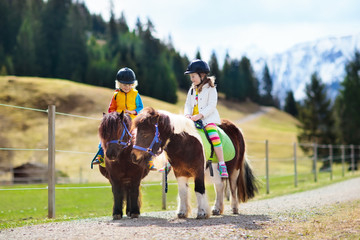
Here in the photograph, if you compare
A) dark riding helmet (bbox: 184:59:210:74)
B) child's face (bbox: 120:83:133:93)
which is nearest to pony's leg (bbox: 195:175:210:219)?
dark riding helmet (bbox: 184:59:210:74)

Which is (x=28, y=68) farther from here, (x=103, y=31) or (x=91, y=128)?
(x=103, y=31)

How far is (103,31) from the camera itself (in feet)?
412

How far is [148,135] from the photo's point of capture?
4867 mm

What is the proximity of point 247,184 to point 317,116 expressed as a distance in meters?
34.5

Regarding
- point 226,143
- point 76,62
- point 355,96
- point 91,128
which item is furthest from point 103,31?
point 226,143

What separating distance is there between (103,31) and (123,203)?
12532cm

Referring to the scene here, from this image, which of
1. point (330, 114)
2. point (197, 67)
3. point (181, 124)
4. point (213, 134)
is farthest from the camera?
point (330, 114)

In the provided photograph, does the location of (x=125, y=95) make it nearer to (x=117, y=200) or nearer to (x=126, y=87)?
(x=126, y=87)

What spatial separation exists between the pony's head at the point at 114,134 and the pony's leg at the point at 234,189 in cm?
212

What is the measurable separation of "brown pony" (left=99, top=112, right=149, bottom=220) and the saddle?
2.97 ft

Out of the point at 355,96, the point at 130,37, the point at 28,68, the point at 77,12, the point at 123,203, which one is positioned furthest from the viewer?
the point at 130,37

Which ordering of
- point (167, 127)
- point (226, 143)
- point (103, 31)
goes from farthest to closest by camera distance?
point (103, 31) < point (226, 143) < point (167, 127)

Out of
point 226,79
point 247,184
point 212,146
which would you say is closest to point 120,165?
point 212,146

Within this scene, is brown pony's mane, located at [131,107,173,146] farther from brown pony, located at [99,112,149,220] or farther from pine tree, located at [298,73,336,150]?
pine tree, located at [298,73,336,150]
